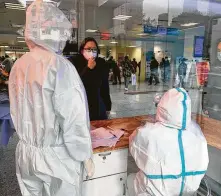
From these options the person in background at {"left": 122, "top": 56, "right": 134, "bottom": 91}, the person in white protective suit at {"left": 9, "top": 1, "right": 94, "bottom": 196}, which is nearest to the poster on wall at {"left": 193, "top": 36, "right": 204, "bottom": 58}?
the person in white protective suit at {"left": 9, "top": 1, "right": 94, "bottom": 196}

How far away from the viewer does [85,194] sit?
1418 mm

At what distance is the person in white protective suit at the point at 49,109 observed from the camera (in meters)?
1.02

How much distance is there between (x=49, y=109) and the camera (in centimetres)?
103

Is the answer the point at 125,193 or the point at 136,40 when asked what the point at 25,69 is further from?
the point at 136,40

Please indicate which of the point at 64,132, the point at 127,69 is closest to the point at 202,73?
the point at 64,132

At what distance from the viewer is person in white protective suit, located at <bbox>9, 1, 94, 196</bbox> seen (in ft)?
3.34

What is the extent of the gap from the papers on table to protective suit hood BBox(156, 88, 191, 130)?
44 cm

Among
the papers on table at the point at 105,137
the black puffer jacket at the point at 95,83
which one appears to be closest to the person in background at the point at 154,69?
the black puffer jacket at the point at 95,83

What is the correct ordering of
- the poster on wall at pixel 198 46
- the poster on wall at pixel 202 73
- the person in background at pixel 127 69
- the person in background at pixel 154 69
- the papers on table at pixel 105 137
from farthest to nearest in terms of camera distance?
the person in background at pixel 127 69, the person in background at pixel 154 69, the poster on wall at pixel 198 46, the poster on wall at pixel 202 73, the papers on table at pixel 105 137

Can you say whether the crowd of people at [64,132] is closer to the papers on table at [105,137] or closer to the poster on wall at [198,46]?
the papers on table at [105,137]

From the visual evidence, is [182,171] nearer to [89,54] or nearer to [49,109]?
[49,109]

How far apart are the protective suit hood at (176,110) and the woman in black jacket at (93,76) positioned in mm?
1142

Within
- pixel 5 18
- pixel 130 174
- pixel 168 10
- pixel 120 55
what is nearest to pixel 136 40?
pixel 120 55

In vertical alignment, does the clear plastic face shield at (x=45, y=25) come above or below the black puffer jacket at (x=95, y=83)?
above
